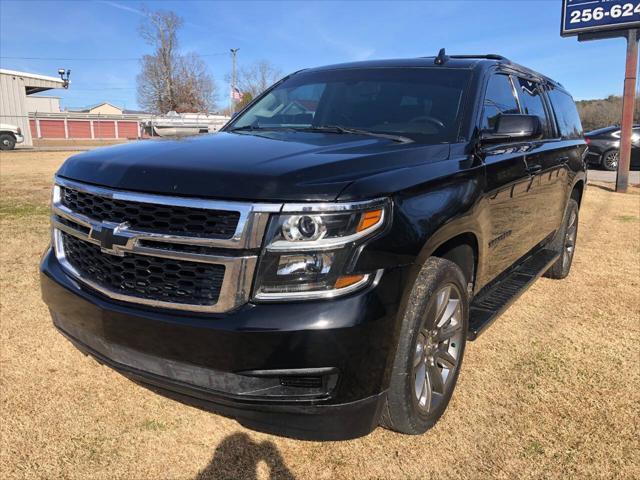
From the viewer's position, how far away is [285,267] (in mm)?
1970

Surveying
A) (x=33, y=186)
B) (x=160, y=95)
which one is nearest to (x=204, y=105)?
(x=160, y=95)

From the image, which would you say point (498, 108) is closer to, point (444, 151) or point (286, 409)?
point (444, 151)

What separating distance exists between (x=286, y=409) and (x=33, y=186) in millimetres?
11415

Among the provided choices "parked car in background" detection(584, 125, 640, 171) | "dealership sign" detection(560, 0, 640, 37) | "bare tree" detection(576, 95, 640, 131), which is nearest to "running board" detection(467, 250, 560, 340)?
"dealership sign" detection(560, 0, 640, 37)

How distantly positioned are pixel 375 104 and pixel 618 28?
11376 millimetres

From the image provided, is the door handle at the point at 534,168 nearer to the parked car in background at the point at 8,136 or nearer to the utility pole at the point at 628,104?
the utility pole at the point at 628,104

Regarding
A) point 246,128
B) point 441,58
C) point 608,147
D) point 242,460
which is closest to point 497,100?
point 441,58

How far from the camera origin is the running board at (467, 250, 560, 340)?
3027 millimetres

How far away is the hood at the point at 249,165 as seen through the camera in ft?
6.51

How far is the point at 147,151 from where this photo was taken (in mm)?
2521

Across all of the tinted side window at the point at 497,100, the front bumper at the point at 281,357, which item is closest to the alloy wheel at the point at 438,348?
the front bumper at the point at 281,357

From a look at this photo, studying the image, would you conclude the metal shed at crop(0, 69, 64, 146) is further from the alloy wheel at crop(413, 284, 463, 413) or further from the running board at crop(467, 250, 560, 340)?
the alloy wheel at crop(413, 284, 463, 413)

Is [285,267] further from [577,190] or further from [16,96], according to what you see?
[16,96]

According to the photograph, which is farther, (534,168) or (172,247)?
(534,168)
